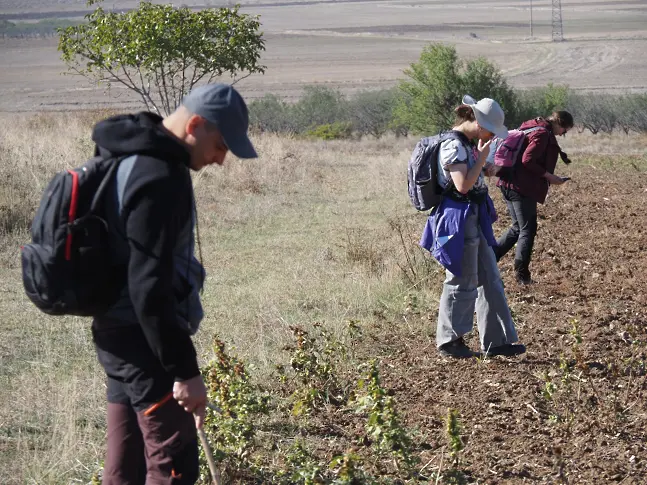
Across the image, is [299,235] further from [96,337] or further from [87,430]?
[96,337]

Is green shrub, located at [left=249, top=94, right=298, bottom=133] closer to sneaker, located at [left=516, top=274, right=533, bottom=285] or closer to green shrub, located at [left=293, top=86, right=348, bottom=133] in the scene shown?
green shrub, located at [left=293, top=86, right=348, bottom=133]

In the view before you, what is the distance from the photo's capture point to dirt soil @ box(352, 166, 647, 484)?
14.1ft

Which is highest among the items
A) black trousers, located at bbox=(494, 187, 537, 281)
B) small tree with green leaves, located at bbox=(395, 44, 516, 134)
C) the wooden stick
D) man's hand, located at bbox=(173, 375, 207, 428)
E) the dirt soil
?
man's hand, located at bbox=(173, 375, 207, 428)

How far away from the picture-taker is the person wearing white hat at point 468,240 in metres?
5.15

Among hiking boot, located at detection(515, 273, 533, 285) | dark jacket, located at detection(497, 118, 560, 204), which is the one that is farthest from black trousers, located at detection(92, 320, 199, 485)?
hiking boot, located at detection(515, 273, 533, 285)

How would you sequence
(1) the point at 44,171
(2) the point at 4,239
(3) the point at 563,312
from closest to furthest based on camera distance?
1. (3) the point at 563,312
2. (2) the point at 4,239
3. (1) the point at 44,171

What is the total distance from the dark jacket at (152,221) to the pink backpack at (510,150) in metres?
4.80

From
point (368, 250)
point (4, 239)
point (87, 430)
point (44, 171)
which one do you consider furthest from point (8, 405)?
point (44, 171)

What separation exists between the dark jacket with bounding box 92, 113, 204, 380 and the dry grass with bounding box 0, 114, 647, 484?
1558mm

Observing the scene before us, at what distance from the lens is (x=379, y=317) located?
22.7 ft

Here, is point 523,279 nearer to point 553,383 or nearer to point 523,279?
point 523,279

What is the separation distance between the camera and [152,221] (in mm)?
2707

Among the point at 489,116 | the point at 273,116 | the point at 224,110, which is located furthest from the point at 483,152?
the point at 273,116

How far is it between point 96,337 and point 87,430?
5.99ft
